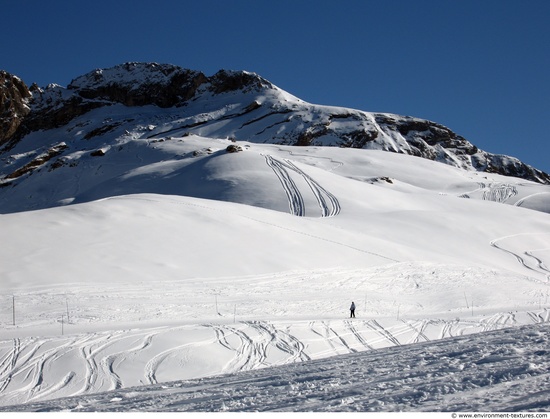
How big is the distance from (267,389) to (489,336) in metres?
4.31

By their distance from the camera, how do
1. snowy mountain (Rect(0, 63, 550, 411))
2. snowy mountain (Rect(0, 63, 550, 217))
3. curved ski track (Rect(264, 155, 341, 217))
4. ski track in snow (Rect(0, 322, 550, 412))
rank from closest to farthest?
1. ski track in snow (Rect(0, 322, 550, 412))
2. snowy mountain (Rect(0, 63, 550, 411))
3. curved ski track (Rect(264, 155, 341, 217))
4. snowy mountain (Rect(0, 63, 550, 217))

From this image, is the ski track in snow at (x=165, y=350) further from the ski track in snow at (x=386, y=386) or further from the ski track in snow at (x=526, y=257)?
the ski track in snow at (x=526, y=257)

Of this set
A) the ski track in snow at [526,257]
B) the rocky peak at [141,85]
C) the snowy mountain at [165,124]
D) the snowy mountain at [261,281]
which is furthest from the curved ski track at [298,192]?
the rocky peak at [141,85]

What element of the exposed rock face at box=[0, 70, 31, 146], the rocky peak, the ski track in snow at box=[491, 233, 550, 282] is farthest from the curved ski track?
the exposed rock face at box=[0, 70, 31, 146]

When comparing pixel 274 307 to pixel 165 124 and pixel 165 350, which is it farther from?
pixel 165 124

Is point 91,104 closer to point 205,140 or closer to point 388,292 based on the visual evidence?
point 205,140

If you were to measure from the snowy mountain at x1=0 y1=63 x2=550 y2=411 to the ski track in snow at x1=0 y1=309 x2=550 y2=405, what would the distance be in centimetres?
6

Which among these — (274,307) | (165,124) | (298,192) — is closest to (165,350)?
(274,307)

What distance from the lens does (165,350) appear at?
1346 centimetres

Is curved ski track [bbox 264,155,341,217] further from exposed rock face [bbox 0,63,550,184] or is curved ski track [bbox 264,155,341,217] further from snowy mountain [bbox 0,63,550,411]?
exposed rock face [bbox 0,63,550,184]

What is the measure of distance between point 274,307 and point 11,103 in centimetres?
15913

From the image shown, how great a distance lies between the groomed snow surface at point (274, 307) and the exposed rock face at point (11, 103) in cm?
12465

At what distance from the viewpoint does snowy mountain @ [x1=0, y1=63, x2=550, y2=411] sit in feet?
32.1

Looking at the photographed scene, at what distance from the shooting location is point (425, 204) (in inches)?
2226
